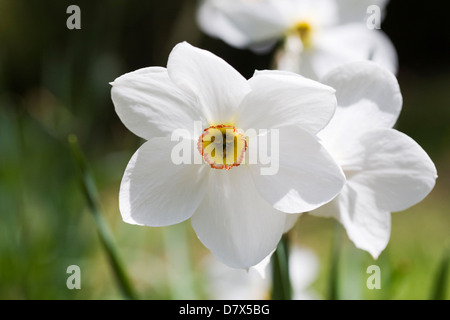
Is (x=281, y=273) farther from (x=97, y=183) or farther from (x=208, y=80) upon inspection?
(x=97, y=183)

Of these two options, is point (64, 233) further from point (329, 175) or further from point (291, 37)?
point (329, 175)

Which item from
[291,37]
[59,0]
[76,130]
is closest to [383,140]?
[291,37]

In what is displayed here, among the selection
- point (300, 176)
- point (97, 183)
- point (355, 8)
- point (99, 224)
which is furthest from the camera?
point (97, 183)

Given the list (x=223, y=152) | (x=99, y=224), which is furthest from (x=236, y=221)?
(x=99, y=224)

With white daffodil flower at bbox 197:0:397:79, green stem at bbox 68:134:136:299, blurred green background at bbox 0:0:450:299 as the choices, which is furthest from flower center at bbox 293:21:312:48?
green stem at bbox 68:134:136:299

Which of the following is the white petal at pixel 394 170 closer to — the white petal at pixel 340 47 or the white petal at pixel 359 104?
the white petal at pixel 359 104
